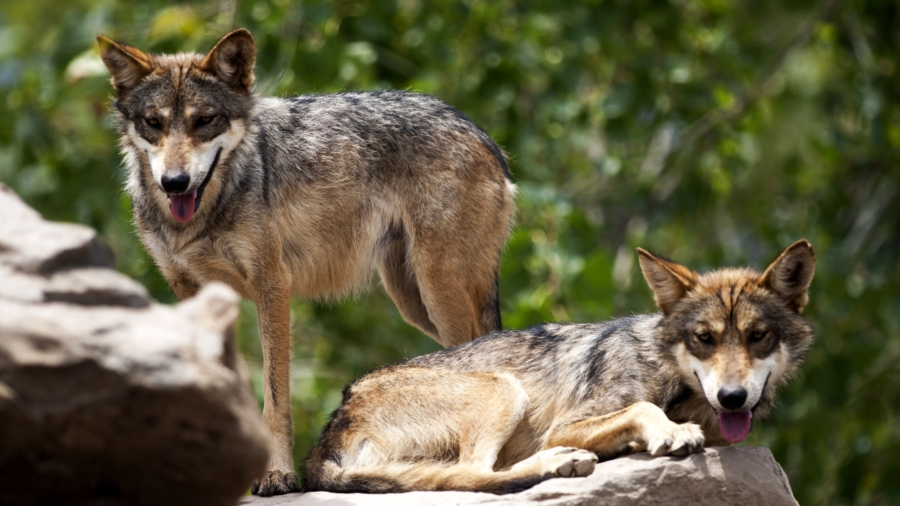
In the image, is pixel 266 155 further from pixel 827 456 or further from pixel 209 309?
pixel 827 456

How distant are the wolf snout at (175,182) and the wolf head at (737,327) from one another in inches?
103

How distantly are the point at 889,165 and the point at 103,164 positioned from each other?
11.1 meters

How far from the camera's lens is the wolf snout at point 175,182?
19.6ft

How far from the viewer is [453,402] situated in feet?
20.0

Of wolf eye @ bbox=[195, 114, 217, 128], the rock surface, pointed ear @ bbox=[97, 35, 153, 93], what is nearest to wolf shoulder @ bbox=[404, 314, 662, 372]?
wolf eye @ bbox=[195, 114, 217, 128]

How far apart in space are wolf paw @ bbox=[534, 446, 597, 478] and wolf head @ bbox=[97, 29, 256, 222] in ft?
8.46

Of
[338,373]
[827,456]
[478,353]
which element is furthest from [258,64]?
[827,456]

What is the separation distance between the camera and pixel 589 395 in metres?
5.99

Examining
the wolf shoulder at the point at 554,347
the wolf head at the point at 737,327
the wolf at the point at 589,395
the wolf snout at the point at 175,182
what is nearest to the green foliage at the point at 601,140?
the wolf shoulder at the point at 554,347

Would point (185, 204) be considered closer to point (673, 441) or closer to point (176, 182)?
point (176, 182)

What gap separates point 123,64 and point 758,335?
13.4 feet

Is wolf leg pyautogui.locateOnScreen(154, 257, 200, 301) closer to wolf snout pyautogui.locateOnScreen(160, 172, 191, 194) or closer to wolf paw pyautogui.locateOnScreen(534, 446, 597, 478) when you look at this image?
wolf snout pyautogui.locateOnScreen(160, 172, 191, 194)

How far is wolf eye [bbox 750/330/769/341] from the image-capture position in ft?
18.0

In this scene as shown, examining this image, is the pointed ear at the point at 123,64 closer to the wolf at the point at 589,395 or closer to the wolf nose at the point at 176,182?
the wolf nose at the point at 176,182
